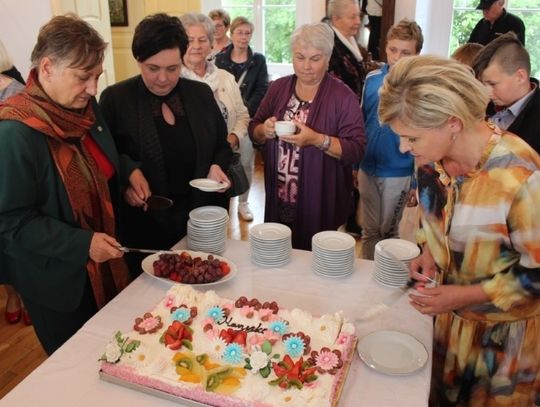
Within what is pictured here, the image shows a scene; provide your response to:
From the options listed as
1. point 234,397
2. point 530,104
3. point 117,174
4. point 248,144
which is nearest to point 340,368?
point 234,397

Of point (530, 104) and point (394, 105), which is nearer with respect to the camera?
point (394, 105)

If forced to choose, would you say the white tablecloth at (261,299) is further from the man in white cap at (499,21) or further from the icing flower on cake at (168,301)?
the man in white cap at (499,21)

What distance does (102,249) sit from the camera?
1.54 metres

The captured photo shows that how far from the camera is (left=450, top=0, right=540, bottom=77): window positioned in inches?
203

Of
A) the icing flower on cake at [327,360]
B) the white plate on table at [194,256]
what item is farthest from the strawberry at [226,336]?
the white plate on table at [194,256]

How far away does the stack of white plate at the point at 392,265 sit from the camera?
5.65ft

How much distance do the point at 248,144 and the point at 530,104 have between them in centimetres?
215

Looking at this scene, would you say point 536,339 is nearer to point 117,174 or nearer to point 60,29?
point 117,174

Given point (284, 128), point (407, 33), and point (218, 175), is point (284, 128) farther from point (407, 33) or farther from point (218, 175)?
point (407, 33)

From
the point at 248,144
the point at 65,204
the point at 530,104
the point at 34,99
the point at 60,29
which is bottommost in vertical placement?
the point at 248,144

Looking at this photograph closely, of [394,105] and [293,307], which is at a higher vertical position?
[394,105]

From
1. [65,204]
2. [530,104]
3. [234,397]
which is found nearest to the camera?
[234,397]

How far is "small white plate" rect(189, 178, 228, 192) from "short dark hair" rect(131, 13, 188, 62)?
53cm

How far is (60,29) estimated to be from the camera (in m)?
1.50
